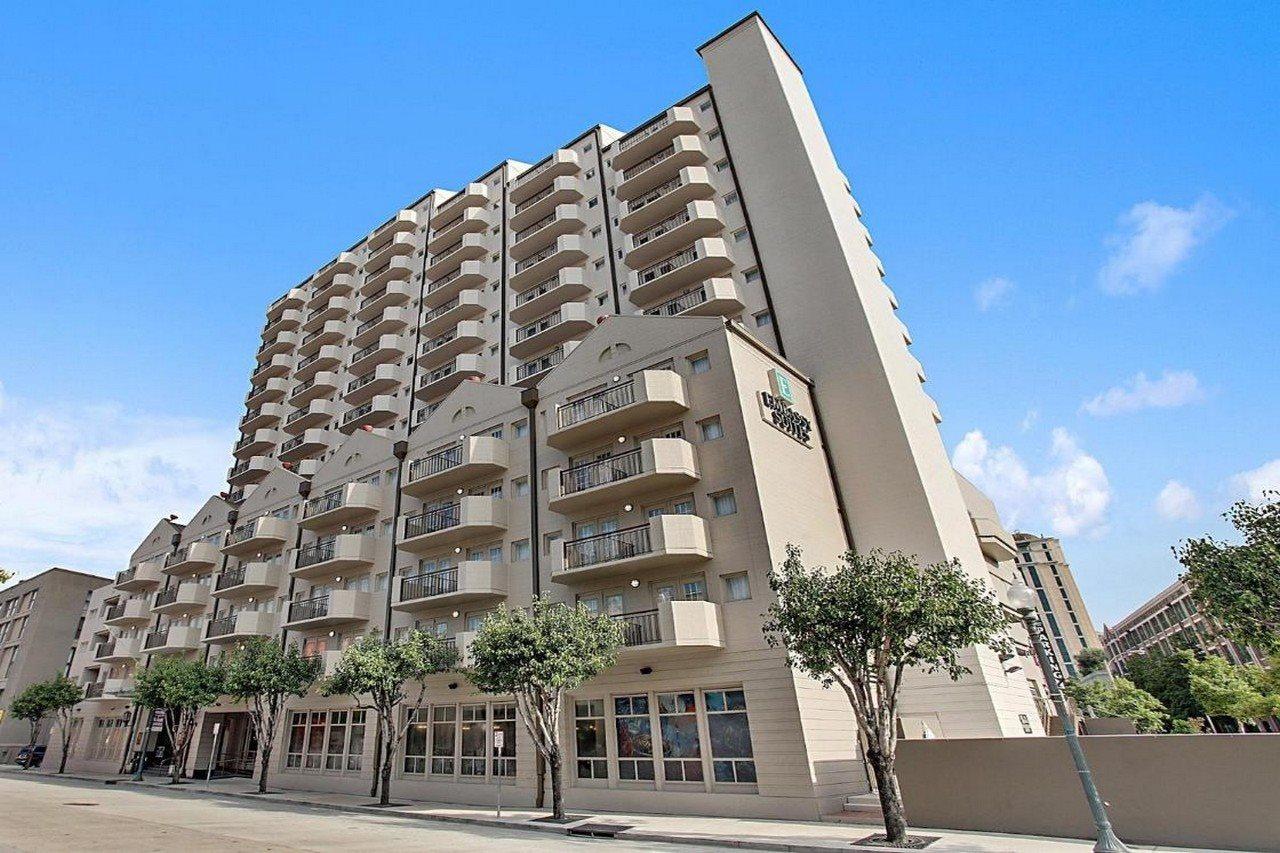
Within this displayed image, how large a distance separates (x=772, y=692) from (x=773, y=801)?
2.85 m

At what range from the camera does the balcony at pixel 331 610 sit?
31109mm

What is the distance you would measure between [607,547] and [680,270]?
54.7 feet

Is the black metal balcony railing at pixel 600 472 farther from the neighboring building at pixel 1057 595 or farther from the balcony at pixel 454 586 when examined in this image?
the neighboring building at pixel 1057 595

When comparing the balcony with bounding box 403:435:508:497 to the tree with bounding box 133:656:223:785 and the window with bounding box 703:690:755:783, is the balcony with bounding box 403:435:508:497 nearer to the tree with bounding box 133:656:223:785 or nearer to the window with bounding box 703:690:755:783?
the window with bounding box 703:690:755:783

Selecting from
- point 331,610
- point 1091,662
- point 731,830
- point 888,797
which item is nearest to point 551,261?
point 331,610

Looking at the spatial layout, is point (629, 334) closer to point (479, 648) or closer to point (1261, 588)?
point (479, 648)

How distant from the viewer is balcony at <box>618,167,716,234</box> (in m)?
35.6

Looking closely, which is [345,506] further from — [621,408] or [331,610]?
[621,408]

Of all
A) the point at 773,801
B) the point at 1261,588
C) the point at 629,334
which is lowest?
the point at 773,801

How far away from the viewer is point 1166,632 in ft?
338

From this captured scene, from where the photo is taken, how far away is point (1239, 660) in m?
80.9

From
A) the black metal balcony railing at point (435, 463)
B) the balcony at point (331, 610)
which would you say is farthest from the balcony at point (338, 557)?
the black metal balcony railing at point (435, 463)

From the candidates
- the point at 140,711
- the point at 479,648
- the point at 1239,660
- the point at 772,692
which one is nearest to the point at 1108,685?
the point at 1239,660

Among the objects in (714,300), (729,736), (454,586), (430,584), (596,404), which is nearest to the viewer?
(729,736)
